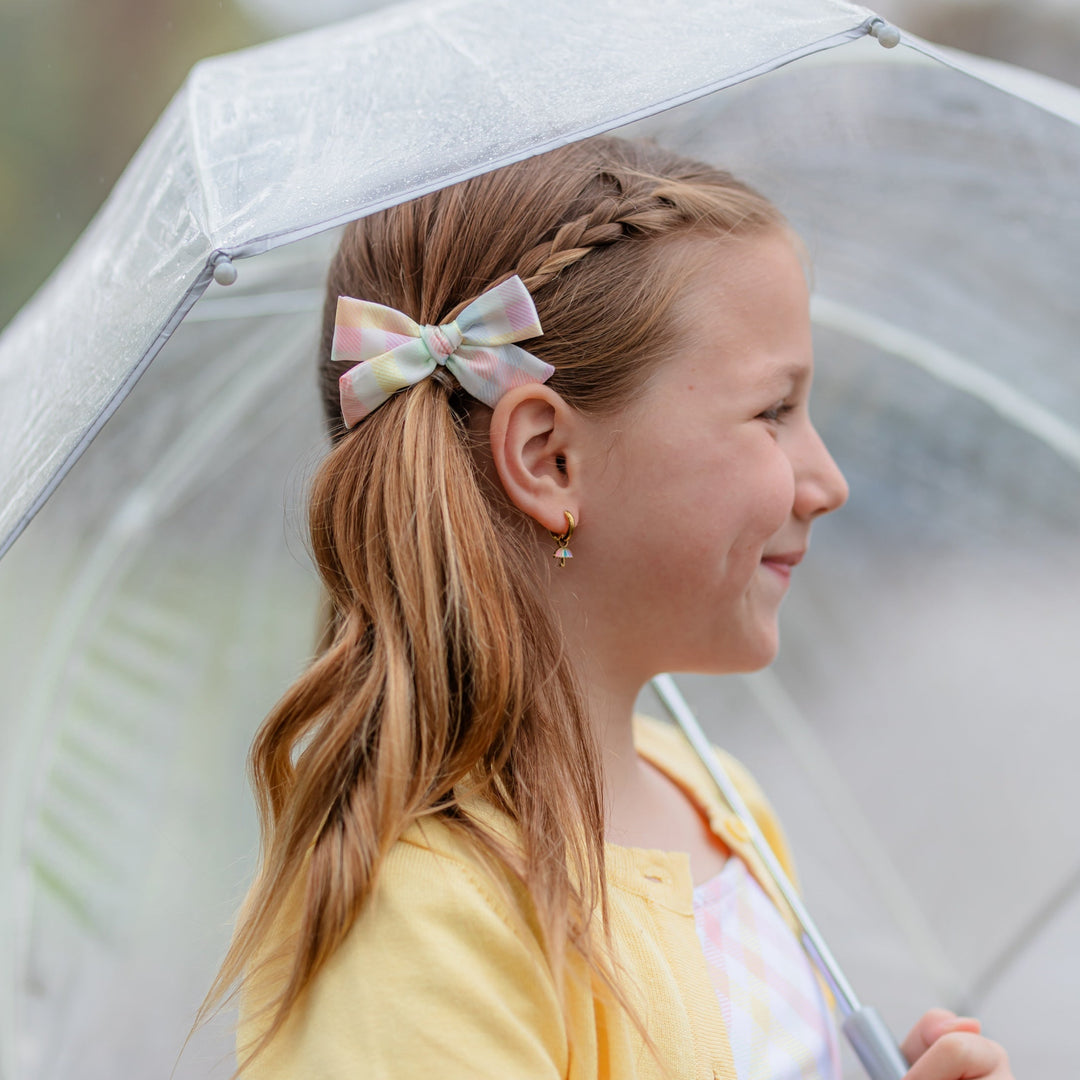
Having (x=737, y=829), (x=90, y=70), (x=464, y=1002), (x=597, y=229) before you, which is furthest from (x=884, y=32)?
(x=90, y=70)

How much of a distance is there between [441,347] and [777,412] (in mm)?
326

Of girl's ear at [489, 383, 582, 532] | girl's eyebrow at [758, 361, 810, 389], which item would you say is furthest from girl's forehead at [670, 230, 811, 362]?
girl's ear at [489, 383, 582, 532]

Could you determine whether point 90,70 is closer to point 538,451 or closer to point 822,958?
point 538,451

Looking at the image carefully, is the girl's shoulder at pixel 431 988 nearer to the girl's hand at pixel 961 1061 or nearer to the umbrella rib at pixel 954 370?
the girl's hand at pixel 961 1061

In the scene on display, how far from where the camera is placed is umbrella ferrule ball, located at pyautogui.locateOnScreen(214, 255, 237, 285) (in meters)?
0.64

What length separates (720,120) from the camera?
108 cm

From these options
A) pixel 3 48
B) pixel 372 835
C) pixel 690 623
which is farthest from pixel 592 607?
pixel 3 48

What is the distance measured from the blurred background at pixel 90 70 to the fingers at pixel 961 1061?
3.72m

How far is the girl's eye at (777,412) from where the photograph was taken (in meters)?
1.01

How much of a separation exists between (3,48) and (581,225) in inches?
A: 175

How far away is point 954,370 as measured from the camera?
1.37 m

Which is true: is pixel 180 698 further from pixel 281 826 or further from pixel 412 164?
pixel 412 164

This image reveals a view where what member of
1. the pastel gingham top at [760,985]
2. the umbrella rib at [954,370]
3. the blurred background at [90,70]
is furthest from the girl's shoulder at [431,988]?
the blurred background at [90,70]

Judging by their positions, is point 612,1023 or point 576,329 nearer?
point 612,1023
